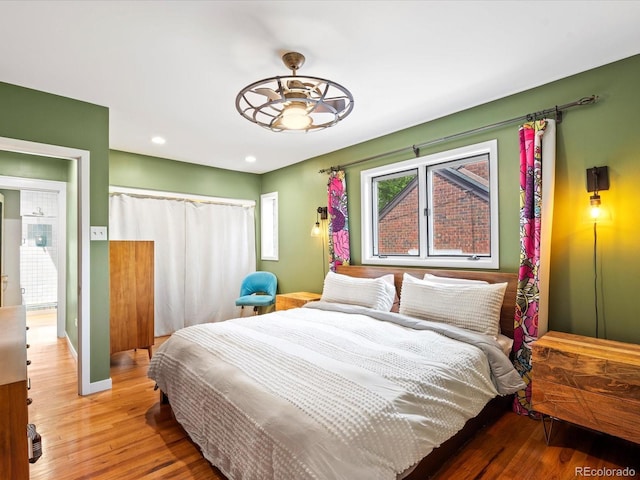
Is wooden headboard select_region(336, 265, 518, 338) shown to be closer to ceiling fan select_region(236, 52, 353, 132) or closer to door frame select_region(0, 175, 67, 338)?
ceiling fan select_region(236, 52, 353, 132)

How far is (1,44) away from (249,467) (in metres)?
2.83

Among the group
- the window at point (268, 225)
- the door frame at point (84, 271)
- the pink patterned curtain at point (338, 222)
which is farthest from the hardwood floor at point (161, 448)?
the window at point (268, 225)

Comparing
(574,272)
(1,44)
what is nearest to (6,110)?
(1,44)

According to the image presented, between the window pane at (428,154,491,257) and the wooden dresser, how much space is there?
1.15 m

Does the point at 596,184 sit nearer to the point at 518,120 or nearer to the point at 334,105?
the point at 518,120

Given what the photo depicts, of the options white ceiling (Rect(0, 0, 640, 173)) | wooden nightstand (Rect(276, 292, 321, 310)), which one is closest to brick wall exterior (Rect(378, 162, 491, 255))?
white ceiling (Rect(0, 0, 640, 173))

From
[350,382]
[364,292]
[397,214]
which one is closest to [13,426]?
[350,382]

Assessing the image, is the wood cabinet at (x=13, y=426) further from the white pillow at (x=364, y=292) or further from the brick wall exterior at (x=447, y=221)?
the brick wall exterior at (x=447, y=221)

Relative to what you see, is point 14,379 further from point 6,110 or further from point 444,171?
point 444,171

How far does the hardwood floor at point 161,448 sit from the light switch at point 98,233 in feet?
4.50

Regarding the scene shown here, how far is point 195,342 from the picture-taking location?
7.73 ft

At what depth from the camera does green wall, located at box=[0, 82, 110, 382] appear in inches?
107

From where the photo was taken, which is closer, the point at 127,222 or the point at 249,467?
the point at 249,467

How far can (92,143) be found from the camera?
296 cm
